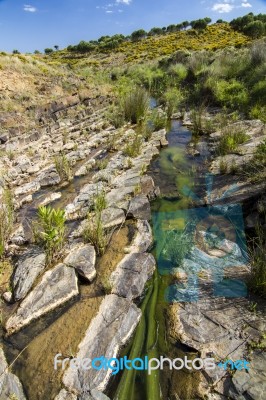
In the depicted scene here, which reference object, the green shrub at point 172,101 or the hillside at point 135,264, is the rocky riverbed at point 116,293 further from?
the green shrub at point 172,101

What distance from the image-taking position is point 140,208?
4.21 meters

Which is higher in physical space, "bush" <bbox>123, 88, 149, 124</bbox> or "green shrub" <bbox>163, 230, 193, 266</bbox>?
"bush" <bbox>123, 88, 149, 124</bbox>

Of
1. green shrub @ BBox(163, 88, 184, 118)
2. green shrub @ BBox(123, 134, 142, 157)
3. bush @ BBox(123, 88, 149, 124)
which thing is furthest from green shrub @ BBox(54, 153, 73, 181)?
green shrub @ BBox(163, 88, 184, 118)

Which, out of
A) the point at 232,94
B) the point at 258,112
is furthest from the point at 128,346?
the point at 232,94

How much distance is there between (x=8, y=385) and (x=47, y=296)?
85 cm

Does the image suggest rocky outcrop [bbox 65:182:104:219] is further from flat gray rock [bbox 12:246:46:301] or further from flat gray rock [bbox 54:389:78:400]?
flat gray rock [bbox 54:389:78:400]

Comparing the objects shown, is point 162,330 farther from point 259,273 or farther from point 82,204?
point 82,204

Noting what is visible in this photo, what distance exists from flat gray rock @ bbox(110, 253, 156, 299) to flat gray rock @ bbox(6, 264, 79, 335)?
1.50ft

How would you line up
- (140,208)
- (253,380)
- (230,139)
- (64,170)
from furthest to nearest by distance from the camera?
(230,139) < (64,170) < (140,208) < (253,380)

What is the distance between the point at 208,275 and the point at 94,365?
1488 millimetres

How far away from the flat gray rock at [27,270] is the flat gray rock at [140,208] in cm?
142

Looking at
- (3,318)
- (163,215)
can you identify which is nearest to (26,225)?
(3,318)

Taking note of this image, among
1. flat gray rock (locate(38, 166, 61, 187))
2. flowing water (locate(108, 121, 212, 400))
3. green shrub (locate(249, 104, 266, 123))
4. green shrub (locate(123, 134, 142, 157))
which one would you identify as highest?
green shrub (locate(249, 104, 266, 123))

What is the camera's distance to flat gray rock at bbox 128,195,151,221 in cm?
414
